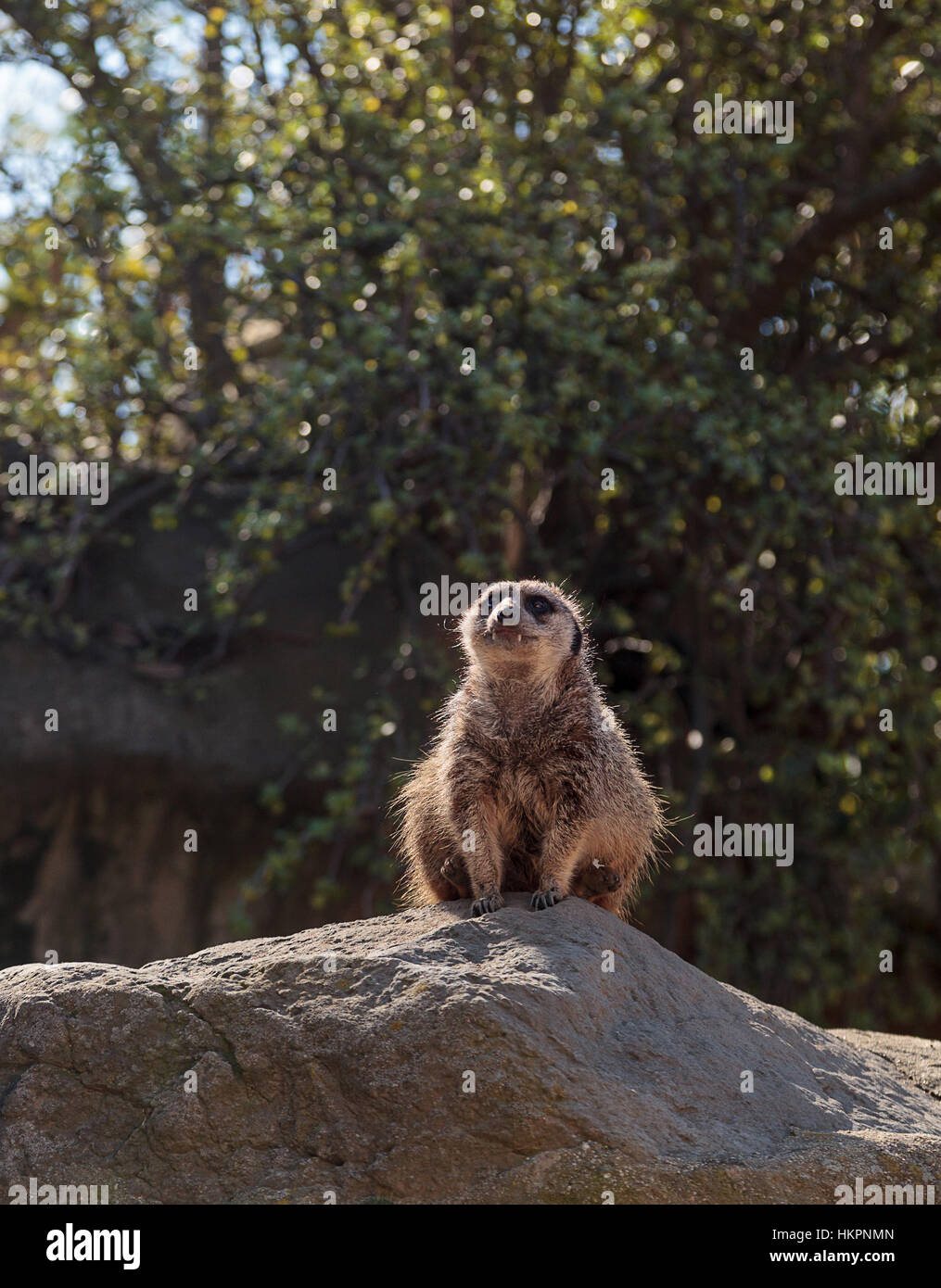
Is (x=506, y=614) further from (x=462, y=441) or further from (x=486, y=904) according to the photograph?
(x=462, y=441)

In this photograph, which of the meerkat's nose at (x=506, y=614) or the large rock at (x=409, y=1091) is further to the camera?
the meerkat's nose at (x=506, y=614)

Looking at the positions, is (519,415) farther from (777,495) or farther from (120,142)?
(120,142)

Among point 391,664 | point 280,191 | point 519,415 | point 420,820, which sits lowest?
point 420,820

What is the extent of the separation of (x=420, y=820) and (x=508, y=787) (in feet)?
1.71

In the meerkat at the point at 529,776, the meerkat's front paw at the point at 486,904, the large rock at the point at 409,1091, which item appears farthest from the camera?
the meerkat at the point at 529,776

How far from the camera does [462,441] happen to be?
7004 mm

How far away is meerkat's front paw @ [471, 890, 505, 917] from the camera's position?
13.8ft

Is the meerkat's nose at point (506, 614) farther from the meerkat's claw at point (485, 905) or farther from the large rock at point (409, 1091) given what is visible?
the large rock at point (409, 1091)

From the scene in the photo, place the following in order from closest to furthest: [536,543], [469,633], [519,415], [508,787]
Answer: [508,787] < [469,633] < [519,415] < [536,543]

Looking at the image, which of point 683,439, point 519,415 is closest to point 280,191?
point 519,415

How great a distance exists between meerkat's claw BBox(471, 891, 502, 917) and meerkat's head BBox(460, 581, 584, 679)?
A: 2.45 ft

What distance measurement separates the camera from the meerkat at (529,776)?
14.4 feet

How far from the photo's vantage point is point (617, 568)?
333 inches

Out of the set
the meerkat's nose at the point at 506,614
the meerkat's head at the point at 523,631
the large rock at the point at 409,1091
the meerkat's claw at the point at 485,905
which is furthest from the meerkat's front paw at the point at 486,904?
the meerkat's nose at the point at 506,614
